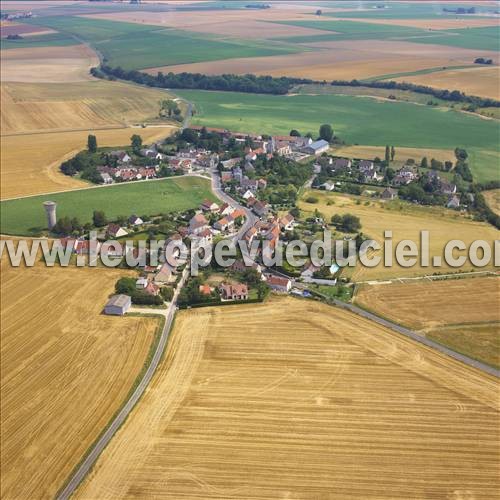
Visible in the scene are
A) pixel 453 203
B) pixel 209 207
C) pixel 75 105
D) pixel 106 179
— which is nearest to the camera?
pixel 209 207

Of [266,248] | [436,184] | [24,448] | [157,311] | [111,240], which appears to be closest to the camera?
[24,448]

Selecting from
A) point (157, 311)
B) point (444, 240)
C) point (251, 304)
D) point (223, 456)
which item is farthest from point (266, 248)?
point (223, 456)

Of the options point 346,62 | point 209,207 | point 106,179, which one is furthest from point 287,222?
point 346,62

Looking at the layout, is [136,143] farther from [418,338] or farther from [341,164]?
[418,338]

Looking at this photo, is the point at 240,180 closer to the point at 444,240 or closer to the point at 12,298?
the point at 444,240

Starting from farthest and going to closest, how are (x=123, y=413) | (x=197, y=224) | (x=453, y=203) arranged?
(x=453, y=203)
(x=197, y=224)
(x=123, y=413)

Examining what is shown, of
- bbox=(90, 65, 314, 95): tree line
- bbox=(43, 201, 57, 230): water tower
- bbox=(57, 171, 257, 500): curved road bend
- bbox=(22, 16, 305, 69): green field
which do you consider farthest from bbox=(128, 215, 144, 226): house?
bbox=(22, 16, 305, 69): green field
